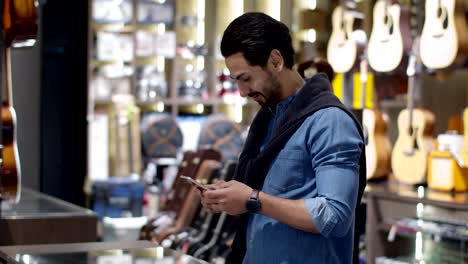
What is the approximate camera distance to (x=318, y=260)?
237 cm

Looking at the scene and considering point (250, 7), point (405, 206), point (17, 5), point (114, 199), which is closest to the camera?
point (17, 5)

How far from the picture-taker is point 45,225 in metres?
3.52

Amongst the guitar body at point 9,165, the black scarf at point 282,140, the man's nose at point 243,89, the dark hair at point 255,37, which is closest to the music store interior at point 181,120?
the guitar body at point 9,165

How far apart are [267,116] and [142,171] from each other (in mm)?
6263

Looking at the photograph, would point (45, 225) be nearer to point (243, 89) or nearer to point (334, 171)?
point (243, 89)

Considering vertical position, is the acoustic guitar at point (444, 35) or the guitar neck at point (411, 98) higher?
the acoustic guitar at point (444, 35)

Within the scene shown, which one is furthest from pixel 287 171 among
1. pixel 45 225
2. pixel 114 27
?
pixel 114 27

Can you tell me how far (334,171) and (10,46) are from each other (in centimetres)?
137

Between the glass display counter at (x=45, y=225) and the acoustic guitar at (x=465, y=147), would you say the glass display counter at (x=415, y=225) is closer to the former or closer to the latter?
the acoustic guitar at (x=465, y=147)

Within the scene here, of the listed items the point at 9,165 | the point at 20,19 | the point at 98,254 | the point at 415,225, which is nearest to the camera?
the point at 98,254

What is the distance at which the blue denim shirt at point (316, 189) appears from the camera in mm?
2242

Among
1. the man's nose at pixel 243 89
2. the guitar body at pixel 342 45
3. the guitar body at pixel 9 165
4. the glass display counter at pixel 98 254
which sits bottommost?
the glass display counter at pixel 98 254

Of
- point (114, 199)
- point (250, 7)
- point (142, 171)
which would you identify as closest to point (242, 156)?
point (114, 199)

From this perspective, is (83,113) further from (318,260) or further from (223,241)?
(318,260)
